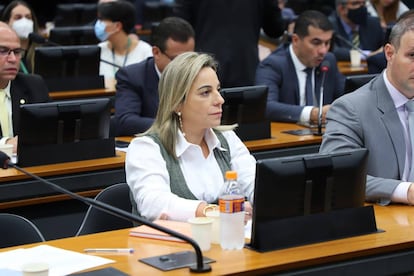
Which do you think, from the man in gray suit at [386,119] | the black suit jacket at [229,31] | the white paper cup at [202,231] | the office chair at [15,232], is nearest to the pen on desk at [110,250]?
the white paper cup at [202,231]

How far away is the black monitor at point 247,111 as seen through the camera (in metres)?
4.92

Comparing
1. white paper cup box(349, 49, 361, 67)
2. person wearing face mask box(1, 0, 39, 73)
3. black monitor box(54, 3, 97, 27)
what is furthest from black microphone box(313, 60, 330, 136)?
black monitor box(54, 3, 97, 27)

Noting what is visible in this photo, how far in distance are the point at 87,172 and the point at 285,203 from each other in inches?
69.4

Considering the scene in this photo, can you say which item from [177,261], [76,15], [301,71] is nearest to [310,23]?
[301,71]

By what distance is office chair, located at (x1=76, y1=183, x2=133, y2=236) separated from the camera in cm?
345

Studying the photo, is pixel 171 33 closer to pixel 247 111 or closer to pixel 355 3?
pixel 247 111

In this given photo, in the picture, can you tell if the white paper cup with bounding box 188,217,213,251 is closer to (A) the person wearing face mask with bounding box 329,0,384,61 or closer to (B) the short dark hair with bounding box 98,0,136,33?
(B) the short dark hair with bounding box 98,0,136,33

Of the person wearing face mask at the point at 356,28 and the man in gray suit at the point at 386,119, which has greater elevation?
the man in gray suit at the point at 386,119

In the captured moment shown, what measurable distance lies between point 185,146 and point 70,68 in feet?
11.1

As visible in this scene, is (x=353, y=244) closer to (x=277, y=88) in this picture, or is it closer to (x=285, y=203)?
(x=285, y=203)

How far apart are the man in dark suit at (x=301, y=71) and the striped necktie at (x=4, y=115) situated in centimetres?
158

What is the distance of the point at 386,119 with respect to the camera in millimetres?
3734

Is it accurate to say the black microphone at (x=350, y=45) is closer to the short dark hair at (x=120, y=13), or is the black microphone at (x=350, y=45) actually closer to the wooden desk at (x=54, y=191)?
the short dark hair at (x=120, y=13)

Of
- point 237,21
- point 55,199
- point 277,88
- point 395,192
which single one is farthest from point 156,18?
point 395,192
